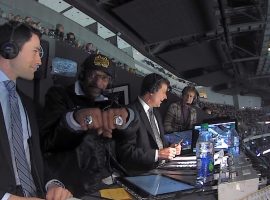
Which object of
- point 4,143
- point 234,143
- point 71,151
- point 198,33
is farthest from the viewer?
point 198,33

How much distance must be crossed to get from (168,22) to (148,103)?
6.06 metres

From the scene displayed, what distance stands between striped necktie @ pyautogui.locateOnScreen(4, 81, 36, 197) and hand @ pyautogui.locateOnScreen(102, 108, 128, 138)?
29 cm

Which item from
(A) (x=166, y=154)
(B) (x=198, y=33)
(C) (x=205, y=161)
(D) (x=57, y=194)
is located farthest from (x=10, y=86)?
(B) (x=198, y=33)

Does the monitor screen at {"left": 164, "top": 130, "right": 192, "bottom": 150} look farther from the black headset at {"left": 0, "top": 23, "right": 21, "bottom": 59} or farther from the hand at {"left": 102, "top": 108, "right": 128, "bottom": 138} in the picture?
the black headset at {"left": 0, "top": 23, "right": 21, "bottom": 59}

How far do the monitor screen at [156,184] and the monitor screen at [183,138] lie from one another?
2.54 ft

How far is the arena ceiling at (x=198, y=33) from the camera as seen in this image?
287 inches

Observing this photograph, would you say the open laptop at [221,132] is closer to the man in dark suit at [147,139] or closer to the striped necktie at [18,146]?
the man in dark suit at [147,139]

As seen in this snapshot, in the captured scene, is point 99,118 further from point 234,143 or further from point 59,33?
point 59,33

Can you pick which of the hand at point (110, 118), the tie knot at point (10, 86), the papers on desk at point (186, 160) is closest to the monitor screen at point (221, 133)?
the papers on desk at point (186, 160)

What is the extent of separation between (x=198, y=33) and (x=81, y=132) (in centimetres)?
868

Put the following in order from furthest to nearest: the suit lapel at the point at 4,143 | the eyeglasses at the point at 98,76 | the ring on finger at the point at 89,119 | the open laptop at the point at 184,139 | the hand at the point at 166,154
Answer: the open laptop at the point at 184,139 → the hand at the point at 166,154 → the eyeglasses at the point at 98,76 → the ring on finger at the point at 89,119 → the suit lapel at the point at 4,143

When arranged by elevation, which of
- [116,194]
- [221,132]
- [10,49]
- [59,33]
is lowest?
[116,194]

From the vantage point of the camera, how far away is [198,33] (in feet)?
30.9

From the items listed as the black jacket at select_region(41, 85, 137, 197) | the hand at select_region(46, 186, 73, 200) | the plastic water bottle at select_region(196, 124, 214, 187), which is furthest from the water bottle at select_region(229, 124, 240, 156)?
the hand at select_region(46, 186, 73, 200)
